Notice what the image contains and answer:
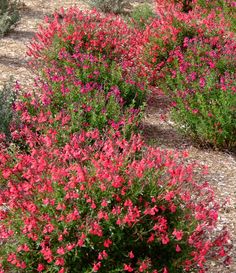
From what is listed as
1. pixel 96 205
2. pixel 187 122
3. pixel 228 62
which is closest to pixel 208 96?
pixel 187 122

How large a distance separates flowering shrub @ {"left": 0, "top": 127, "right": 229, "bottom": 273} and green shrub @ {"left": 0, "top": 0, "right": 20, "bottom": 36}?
6287 mm

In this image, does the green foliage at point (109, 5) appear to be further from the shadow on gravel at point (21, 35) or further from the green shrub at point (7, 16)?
the shadow on gravel at point (21, 35)

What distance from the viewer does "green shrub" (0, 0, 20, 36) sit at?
953cm

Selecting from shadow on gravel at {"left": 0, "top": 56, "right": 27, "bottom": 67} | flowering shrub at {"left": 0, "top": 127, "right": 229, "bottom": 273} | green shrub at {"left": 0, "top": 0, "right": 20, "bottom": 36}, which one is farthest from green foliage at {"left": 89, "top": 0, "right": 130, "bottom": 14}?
flowering shrub at {"left": 0, "top": 127, "right": 229, "bottom": 273}

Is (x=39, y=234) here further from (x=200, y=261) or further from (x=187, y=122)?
(x=187, y=122)

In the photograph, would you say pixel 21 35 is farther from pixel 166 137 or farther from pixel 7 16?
pixel 166 137

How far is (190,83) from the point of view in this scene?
6871 millimetres

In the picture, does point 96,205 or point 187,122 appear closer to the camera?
point 96,205

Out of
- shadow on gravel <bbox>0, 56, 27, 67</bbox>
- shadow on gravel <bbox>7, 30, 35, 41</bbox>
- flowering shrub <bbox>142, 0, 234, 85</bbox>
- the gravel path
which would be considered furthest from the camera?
shadow on gravel <bbox>7, 30, 35, 41</bbox>

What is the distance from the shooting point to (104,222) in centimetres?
343

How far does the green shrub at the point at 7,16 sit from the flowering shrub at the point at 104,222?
6287 mm

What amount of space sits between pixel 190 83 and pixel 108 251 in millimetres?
3794

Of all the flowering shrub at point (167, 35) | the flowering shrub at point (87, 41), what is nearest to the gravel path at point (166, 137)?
the flowering shrub at point (87, 41)

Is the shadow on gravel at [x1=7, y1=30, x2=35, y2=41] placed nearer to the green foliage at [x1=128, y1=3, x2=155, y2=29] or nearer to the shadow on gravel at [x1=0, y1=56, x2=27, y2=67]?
the shadow on gravel at [x1=0, y1=56, x2=27, y2=67]
